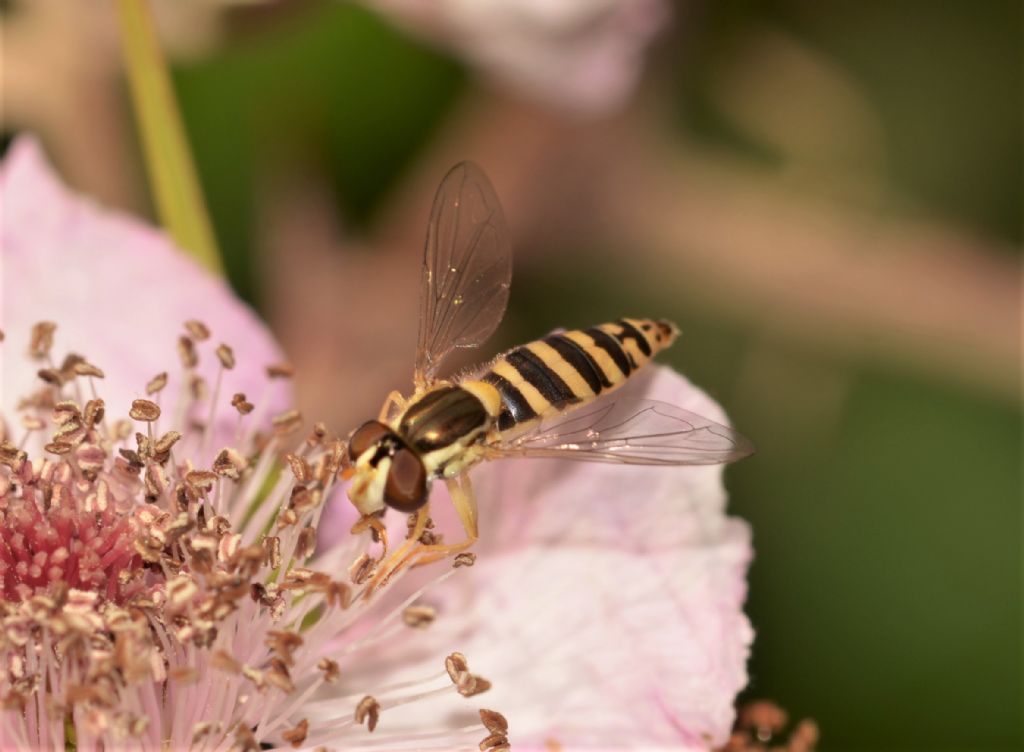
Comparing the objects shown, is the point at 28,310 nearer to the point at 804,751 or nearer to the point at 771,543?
the point at 804,751

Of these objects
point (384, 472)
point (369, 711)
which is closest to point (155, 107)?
point (384, 472)

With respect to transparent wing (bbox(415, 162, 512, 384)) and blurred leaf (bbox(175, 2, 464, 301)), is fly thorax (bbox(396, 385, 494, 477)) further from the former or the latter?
blurred leaf (bbox(175, 2, 464, 301))

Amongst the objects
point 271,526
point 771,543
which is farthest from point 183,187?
point 771,543

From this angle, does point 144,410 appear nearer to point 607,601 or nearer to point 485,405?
point 485,405

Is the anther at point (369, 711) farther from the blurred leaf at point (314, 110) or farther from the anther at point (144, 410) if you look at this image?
the blurred leaf at point (314, 110)

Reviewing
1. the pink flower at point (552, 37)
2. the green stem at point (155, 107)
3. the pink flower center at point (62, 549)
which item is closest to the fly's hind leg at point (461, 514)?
the pink flower center at point (62, 549)
